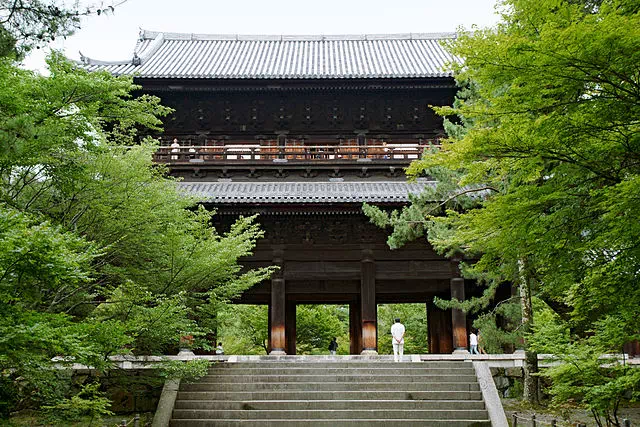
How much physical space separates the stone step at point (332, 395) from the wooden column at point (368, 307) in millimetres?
4328

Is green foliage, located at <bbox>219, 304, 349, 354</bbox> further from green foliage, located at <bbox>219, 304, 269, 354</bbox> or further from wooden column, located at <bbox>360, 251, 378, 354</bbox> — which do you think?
wooden column, located at <bbox>360, 251, 378, 354</bbox>

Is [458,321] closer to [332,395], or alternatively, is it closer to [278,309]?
[278,309]

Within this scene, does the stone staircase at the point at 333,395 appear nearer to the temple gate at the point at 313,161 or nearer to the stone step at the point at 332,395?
the stone step at the point at 332,395

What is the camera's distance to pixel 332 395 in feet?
43.0

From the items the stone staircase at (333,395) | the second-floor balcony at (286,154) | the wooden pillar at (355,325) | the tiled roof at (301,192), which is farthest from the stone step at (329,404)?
the wooden pillar at (355,325)

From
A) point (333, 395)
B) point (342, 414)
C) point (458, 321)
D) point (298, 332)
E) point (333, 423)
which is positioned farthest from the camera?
point (298, 332)

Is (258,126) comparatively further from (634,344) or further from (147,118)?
(634,344)

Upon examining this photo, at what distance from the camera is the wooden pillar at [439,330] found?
75.6 ft

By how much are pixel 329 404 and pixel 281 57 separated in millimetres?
15858

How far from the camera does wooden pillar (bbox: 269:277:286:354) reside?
57.8 feet

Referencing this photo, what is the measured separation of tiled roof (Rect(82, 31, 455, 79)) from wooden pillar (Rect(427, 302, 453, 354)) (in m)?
9.12

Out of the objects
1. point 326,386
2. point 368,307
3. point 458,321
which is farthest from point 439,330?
point 326,386

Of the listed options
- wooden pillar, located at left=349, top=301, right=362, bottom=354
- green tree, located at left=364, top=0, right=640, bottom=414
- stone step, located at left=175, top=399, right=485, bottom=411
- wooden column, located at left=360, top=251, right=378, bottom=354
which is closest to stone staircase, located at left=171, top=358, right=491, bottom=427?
stone step, located at left=175, top=399, right=485, bottom=411

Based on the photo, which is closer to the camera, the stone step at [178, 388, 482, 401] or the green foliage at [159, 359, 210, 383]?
the green foliage at [159, 359, 210, 383]
